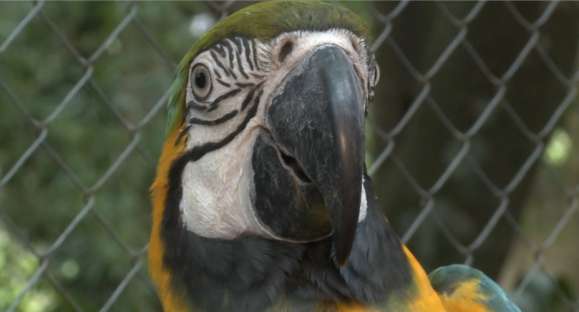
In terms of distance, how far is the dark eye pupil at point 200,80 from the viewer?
124 cm

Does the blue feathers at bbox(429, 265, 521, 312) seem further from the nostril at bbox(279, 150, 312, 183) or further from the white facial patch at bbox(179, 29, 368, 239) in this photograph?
the nostril at bbox(279, 150, 312, 183)

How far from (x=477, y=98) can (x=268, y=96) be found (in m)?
1.44

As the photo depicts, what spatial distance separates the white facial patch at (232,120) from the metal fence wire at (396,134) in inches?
39.0

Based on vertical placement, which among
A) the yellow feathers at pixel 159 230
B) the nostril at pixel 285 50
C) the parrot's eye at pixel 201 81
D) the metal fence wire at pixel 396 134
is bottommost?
the metal fence wire at pixel 396 134

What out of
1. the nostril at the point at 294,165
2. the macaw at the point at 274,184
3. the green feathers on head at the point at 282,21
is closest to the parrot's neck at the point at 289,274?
the macaw at the point at 274,184

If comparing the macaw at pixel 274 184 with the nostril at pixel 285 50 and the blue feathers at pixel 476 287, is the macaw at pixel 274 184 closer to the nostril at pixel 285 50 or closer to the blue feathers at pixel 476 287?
the nostril at pixel 285 50

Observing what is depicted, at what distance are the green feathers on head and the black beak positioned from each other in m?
0.05

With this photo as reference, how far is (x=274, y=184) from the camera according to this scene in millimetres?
1148

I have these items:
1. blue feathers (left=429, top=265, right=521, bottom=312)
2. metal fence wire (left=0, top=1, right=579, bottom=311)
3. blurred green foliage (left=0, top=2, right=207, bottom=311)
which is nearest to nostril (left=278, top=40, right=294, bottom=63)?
blue feathers (left=429, top=265, right=521, bottom=312)

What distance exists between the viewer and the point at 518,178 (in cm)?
245

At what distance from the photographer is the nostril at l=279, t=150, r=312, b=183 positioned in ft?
3.70

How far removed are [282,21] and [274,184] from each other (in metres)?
0.18

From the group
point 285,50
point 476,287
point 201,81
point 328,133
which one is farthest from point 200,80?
point 476,287

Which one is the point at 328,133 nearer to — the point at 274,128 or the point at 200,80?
the point at 274,128
